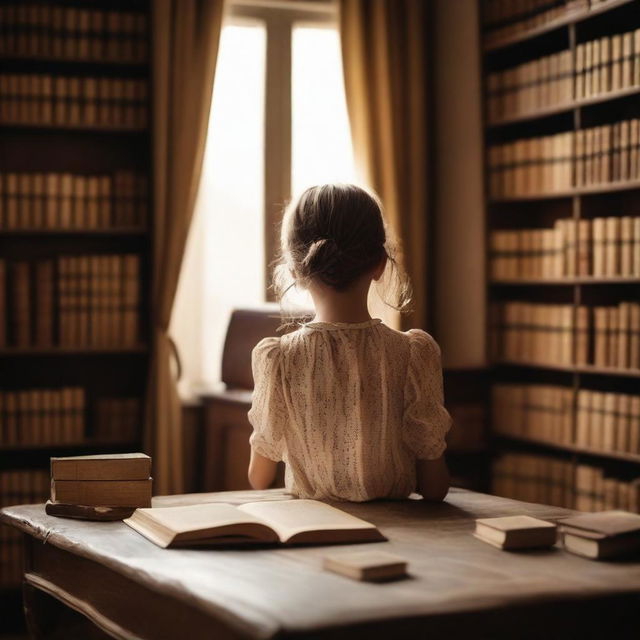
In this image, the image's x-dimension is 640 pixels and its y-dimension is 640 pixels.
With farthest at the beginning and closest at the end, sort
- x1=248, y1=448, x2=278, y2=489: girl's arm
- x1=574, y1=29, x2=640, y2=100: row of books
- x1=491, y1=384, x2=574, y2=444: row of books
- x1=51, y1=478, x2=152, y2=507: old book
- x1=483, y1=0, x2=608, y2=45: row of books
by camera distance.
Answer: x1=491, y1=384, x2=574, y2=444: row of books → x1=483, y1=0, x2=608, y2=45: row of books → x1=574, y1=29, x2=640, y2=100: row of books → x1=248, y1=448, x2=278, y2=489: girl's arm → x1=51, y1=478, x2=152, y2=507: old book

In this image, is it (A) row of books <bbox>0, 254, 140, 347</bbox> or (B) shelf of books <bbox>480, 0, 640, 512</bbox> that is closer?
(B) shelf of books <bbox>480, 0, 640, 512</bbox>

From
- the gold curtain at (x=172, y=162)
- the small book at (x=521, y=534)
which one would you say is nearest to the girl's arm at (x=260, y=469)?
the small book at (x=521, y=534)

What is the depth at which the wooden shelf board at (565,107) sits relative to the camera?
3781mm

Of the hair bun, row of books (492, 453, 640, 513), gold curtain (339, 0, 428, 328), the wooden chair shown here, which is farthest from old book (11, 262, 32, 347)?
the hair bun

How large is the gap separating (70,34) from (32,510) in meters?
2.81

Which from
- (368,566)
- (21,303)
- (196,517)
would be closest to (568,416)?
(21,303)

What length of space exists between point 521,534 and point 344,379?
52 cm

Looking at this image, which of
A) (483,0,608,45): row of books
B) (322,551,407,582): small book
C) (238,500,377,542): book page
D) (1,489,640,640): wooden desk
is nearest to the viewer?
(1,489,640,640): wooden desk

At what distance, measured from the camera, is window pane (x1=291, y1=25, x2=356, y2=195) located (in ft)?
15.8

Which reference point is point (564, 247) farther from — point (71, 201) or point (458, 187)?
point (71, 201)

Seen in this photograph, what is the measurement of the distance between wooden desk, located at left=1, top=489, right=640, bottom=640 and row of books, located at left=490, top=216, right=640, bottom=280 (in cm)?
225

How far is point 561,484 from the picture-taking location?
A: 167 inches

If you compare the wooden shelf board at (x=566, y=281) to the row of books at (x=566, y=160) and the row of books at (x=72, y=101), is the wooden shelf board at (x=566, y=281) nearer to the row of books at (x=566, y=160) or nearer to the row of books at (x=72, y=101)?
the row of books at (x=566, y=160)

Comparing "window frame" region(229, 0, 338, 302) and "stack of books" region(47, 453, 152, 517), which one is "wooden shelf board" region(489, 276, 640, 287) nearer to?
"window frame" region(229, 0, 338, 302)
